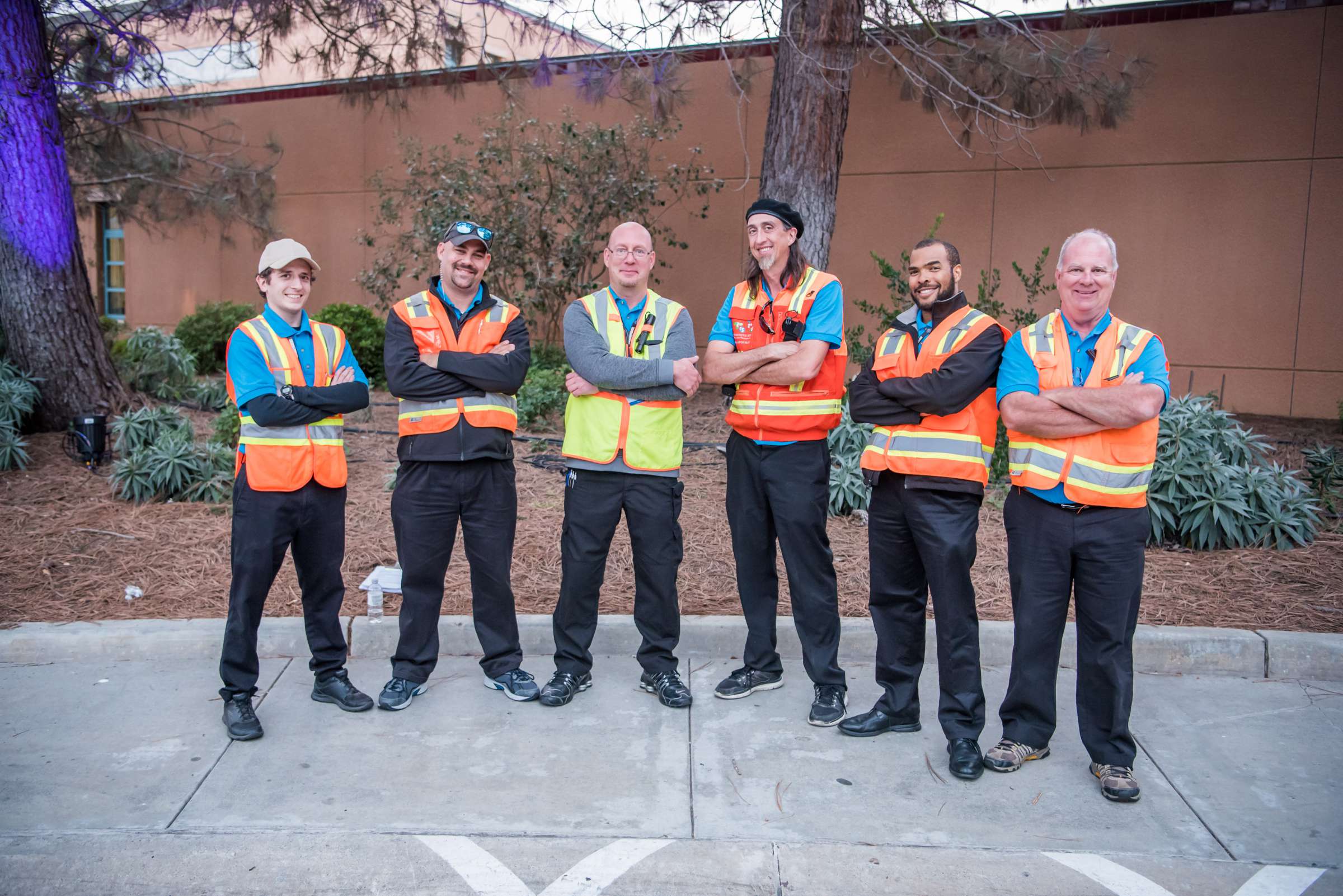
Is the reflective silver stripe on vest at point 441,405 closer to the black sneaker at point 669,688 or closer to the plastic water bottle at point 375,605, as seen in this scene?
the plastic water bottle at point 375,605

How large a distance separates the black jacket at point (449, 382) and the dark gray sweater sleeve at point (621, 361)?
276mm

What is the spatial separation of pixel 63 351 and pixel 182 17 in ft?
10.8

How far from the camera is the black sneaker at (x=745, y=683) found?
4.70 metres

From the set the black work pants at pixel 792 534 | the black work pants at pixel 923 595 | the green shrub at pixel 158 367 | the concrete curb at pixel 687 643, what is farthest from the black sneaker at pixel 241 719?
the green shrub at pixel 158 367

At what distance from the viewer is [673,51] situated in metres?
8.40

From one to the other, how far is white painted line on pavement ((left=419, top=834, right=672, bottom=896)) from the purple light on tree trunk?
24.7 feet

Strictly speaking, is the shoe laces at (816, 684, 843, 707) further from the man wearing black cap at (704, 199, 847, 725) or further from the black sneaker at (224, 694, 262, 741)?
the black sneaker at (224, 694, 262, 741)

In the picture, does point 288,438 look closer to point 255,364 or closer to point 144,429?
point 255,364

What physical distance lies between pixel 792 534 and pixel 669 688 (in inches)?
36.8

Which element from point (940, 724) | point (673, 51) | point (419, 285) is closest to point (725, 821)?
point (940, 724)

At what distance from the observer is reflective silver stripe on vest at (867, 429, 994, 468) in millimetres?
4051

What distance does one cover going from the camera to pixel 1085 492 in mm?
3764

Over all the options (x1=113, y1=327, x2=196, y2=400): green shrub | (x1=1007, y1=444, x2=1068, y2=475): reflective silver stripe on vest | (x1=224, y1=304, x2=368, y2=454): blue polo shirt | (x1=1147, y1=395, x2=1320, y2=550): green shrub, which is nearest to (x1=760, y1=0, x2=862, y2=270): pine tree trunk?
(x1=1147, y1=395, x2=1320, y2=550): green shrub

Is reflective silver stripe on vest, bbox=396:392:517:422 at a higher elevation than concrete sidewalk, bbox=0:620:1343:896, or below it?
higher
